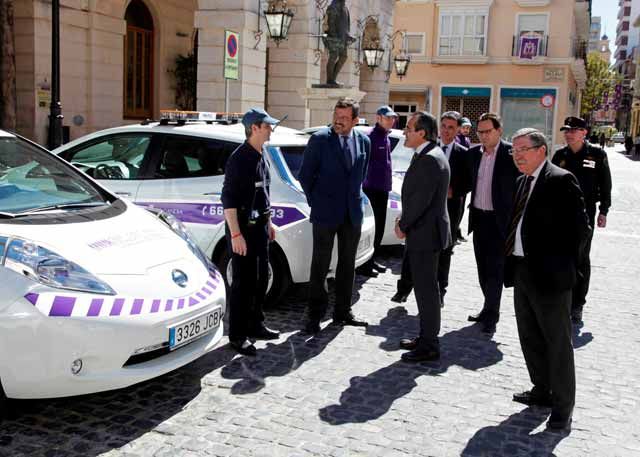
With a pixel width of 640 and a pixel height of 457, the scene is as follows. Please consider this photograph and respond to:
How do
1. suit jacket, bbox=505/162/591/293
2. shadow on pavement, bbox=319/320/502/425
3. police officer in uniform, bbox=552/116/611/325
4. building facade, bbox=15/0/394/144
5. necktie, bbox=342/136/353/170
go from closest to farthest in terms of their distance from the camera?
suit jacket, bbox=505/162/591/293
shadow on pavement, bbox=319/320/502/425
necktie, bbox=342/136/353/170
police officer in uniform, bbox=552/116/611/325
building facade, bbox=15/0/394/144

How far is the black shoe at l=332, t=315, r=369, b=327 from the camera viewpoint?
6.30m

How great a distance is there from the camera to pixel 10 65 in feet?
45.5

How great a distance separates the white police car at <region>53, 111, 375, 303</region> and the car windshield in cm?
140

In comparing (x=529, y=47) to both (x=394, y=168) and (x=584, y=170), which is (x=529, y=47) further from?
(x=584, y=170)

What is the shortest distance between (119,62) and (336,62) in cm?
576

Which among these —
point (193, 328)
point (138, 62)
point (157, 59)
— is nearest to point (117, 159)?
point (193, 328)

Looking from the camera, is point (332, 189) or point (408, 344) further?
point (332, 189)

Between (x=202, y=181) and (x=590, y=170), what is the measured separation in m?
3.54

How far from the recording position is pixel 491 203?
633 centimetres

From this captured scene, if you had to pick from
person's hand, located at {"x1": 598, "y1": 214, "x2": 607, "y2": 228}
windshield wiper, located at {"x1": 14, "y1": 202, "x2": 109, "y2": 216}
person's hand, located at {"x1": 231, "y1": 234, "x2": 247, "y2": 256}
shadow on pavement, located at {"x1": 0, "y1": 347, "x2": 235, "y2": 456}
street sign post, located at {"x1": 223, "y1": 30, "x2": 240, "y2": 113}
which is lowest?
shadow on pavement, located at {"x1": 0, "y1": 347, "x2": 235, "y2": 456}

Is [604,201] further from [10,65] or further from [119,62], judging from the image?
[119,62]

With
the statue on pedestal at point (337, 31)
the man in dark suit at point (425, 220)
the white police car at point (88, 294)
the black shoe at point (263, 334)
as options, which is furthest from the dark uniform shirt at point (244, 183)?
the statue on pedestal at point (337, 31)

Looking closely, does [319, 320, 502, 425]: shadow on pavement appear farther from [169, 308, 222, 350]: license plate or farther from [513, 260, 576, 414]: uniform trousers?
[513, 260, 576, 414]: uniform trousers

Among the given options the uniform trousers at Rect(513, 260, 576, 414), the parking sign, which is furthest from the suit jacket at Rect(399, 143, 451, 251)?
the parking sign
